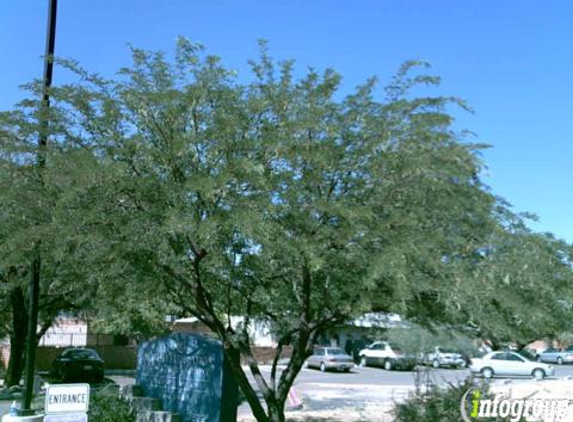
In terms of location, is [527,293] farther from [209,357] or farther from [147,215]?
[209,357]

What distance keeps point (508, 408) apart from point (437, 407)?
1.13 metres

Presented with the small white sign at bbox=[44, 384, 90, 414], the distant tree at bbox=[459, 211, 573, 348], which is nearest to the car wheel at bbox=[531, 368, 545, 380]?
the distant tree at bbox=[459, 211, 573, 348]

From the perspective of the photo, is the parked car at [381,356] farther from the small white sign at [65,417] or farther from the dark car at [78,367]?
the small white sign at [65,417]

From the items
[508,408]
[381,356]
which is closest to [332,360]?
[381,356]

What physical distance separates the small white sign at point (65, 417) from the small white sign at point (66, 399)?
34 mm

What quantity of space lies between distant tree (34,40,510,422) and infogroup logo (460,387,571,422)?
5.91 feet

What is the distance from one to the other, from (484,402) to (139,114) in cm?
678

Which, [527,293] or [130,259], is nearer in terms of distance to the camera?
[527,293]

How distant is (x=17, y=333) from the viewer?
73.6ft

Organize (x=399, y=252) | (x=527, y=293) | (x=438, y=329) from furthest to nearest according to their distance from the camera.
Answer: (x=438, y=329) → (x=527, y=293) → (x=399, y=252)

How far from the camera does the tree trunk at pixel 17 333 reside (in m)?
21.8

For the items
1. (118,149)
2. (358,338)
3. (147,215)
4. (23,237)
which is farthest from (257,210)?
(358,338)

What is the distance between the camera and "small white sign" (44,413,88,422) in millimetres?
7900

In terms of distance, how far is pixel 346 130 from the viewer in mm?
10164
